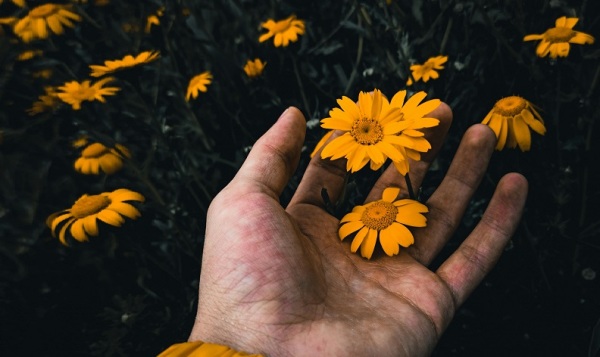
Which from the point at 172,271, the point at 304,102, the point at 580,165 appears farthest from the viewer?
the point at 304,102

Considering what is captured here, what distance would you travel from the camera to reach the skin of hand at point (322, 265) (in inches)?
52.6

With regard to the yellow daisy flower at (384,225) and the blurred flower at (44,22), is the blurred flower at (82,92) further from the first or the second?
the yellow daisy flower at (384,225)

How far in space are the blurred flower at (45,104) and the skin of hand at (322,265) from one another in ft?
4.76

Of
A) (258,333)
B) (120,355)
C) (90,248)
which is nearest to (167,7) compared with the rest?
(90,248)

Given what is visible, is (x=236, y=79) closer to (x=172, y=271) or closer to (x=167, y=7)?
(x=167, y=7)

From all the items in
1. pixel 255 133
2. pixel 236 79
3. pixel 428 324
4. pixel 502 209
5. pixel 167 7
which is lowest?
pixel 428 324

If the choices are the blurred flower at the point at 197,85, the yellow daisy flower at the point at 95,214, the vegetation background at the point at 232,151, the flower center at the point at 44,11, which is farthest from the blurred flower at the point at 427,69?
the flower center at the point at 44,11

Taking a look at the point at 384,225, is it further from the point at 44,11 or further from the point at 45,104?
the point at 44,11

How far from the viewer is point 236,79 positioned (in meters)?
2.91

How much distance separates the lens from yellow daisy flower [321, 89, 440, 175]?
55.9 inches

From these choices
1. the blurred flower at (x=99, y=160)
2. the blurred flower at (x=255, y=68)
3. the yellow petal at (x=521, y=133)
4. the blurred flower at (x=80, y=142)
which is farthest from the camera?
the blurred flower at (x=255, y=68)

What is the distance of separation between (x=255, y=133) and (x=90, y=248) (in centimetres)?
93

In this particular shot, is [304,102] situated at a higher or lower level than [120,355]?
higher

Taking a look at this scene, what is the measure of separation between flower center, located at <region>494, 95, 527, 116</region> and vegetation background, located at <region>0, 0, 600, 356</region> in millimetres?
190
